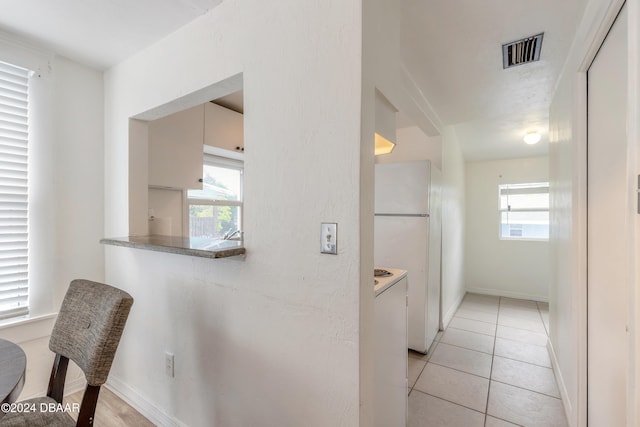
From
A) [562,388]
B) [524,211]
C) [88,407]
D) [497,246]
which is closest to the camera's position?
[88,407]

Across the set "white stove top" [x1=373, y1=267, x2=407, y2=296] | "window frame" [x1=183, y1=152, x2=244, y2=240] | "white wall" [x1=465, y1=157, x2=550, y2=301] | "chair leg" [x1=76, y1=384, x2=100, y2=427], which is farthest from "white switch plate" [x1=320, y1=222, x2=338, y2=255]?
"white wall" [x1=465, y1=157, x2=550, y2=301]

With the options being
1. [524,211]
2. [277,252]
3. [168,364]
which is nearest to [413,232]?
[277,252]

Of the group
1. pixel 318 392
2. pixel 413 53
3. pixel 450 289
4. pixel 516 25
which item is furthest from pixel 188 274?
pixel 450 289

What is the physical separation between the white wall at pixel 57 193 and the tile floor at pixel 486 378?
2.49 metres

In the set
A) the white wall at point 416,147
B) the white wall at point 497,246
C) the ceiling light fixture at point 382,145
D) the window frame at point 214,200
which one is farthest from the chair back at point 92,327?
the white wall at point 497,246

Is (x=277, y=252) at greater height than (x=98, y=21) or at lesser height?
lesser

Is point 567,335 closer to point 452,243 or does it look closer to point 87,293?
point 452,243

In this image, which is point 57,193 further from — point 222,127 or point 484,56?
point 484,56

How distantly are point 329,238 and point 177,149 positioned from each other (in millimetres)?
1839

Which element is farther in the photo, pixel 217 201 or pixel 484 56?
pixel 217 201

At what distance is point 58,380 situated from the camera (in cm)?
122

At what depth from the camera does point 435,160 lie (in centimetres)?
311

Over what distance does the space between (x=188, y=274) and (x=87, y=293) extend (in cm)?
43

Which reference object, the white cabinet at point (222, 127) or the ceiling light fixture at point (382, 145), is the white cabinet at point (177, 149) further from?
the ceiling light fixture at point (382, 145)
